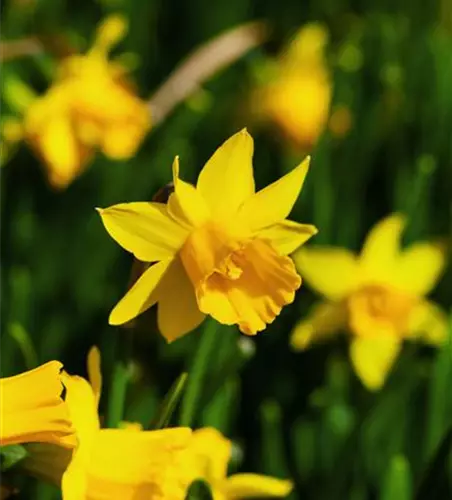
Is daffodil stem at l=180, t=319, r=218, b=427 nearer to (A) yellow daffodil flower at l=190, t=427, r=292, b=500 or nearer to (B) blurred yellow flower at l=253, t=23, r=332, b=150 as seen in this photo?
(A) yellow daffodil flower at l=190, t=427, r=292, b=500

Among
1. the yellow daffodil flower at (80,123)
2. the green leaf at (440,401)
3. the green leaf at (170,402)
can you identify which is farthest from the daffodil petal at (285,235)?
the yellow daffodil flower at (80,123)

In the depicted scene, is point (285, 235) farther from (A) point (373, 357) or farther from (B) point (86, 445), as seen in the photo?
(A) point (373, 357)

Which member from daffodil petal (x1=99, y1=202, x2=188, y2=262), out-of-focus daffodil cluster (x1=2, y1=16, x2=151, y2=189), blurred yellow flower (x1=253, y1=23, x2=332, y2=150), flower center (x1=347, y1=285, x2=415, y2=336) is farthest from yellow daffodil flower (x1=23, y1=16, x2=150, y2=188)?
daffodil petal (x1=99, y1=202, x2=188, y2=262)

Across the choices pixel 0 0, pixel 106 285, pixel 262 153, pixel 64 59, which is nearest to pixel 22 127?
pixel 64 59

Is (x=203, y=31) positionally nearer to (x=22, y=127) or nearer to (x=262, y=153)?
(x=262, y=153)

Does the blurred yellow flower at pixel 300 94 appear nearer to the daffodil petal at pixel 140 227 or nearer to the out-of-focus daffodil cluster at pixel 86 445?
the daffodil petal at pixel 140 227

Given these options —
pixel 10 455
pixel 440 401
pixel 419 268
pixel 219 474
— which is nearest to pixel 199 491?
pixel 219 474
